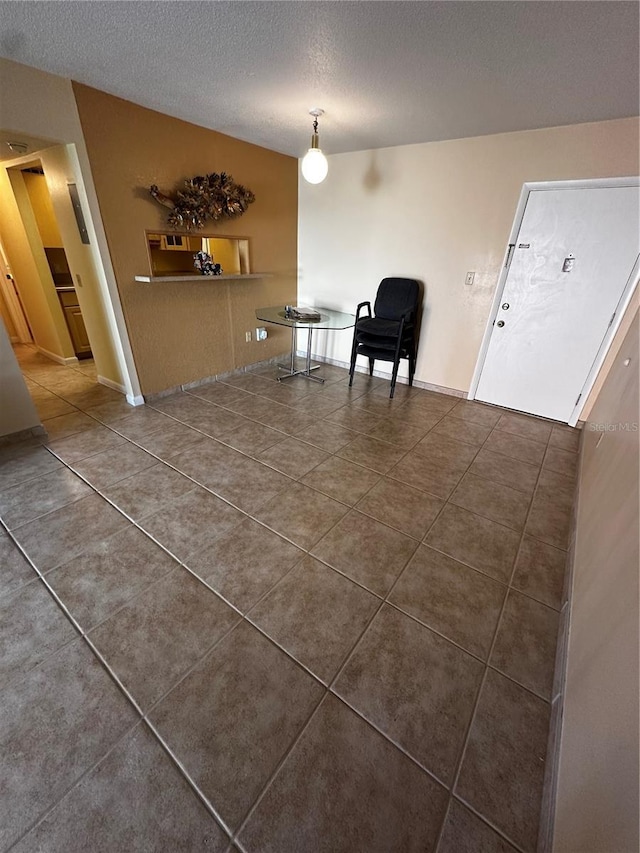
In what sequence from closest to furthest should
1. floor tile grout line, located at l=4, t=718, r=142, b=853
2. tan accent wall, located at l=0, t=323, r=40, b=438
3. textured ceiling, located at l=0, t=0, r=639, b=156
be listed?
floor tile grout line, located at l=4, t=718, r=142, b=853, textured ceiling, located at l=0, t=0, r=639, b=156, tan accent wall, located at l=0, t=323, r=40, b=438

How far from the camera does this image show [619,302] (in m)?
2.71

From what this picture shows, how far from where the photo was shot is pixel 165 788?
0.99 metres

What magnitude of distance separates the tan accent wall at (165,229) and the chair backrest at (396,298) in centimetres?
131

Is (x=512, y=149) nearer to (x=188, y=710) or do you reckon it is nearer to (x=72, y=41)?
(x=72, y=41)

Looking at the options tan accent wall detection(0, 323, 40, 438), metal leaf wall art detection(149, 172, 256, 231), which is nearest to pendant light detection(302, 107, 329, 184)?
metal leaf wall art detection(149, 172, 256, 231)

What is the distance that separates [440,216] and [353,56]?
5.65ft

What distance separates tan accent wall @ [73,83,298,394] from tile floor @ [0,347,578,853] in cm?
114

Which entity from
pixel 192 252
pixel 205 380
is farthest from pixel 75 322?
pixel 205 380

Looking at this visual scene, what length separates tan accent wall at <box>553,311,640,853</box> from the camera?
2.26ft

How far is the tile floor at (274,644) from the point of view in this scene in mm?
964

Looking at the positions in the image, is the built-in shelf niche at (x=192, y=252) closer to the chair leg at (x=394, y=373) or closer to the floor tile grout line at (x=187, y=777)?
the chair leg at (x=394, y=373)

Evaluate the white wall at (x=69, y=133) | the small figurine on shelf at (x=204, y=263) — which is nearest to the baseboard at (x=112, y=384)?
the white wall at (x=69, y=133)

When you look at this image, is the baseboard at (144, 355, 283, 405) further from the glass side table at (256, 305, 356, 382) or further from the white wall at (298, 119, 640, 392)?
the white wall at (298, 119, 640, 392)

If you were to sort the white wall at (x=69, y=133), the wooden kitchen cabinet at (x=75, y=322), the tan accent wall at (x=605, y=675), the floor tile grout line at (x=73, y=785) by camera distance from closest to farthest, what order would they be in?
the tan accent wall at (x=605, y=675) → the floor tile grout line at (x=73, y=785) → the white wall at (x=69, y=133) → the wooden kitchen cabinet at (x=75, y=322)
